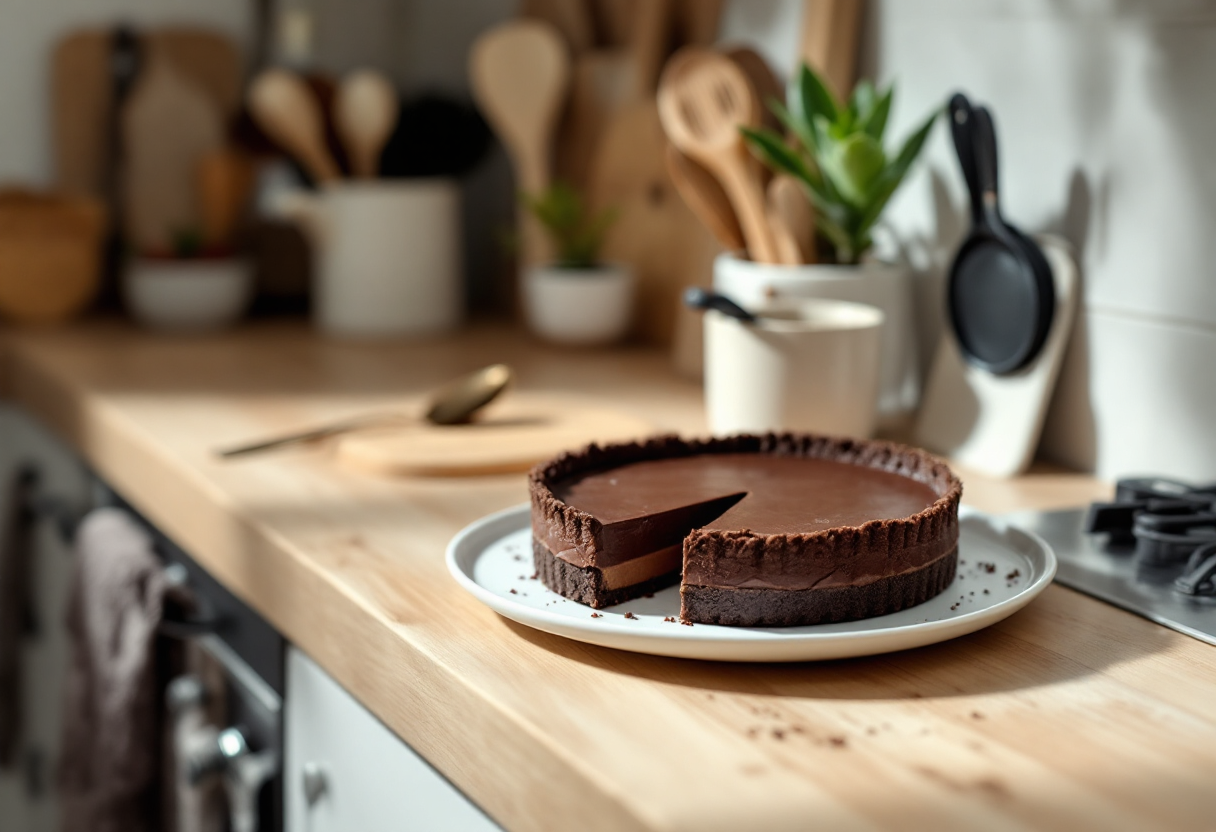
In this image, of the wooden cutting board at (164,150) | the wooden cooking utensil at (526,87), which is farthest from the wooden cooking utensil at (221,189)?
the wooden cooking utensil at (526,87)

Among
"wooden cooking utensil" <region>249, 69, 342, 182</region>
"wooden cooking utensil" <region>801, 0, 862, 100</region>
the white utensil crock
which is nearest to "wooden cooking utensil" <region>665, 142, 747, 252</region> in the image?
"wooden cooking utensil" <region>801, 0, 862, 100</region>

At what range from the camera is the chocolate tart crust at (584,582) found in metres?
0.77

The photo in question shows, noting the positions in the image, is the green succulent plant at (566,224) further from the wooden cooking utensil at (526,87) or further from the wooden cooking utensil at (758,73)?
the wooden cooking utensil at (758,73)

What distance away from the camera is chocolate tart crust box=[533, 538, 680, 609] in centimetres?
77

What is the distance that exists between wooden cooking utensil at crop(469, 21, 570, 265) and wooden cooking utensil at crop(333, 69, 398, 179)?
0.43ft

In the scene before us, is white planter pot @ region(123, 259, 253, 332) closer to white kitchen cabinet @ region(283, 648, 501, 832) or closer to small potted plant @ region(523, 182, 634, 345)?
small potted plant @ region(523, 182, 634, 345)

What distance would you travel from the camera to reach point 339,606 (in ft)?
2.80

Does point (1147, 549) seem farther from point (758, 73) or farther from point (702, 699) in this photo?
point (758, 73)

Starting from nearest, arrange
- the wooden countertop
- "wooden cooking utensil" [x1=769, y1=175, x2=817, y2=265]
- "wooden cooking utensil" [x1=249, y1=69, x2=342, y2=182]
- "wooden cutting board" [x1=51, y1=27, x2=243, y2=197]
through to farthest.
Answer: the wooden countertop
"wooden cooking utensil" [x1=769, y1=175, x2=817, y2=265]
"wooden cooking utensil" [x1=249, y1=69, x2=342, y2=182]
"wooden cutting board" [x1=51, y1=27, x2=243, y2=197]

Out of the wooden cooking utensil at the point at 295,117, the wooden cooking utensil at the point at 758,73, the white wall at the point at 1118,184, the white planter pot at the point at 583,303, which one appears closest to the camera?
the white wall at the point at 1118,184

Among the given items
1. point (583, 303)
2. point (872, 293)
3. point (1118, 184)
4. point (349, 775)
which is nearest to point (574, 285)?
point (583, 303)

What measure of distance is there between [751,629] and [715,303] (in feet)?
1.41

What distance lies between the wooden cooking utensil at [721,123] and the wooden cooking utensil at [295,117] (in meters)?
0.64

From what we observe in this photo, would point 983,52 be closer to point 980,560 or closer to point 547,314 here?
point 980,560
